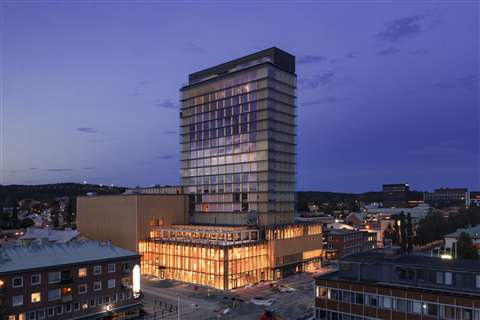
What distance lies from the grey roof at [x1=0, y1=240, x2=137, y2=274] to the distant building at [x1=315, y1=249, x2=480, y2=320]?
41374 mm

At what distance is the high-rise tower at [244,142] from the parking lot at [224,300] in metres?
24.1

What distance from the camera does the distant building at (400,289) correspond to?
5150 centimetres

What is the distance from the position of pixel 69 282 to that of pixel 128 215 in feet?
158

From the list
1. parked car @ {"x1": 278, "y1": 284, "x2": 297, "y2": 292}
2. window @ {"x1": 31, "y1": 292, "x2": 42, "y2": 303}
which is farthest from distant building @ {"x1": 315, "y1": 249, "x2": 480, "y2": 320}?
window @ {"x1": 31, "y1": 292, "x2": 42, "y2": 303}

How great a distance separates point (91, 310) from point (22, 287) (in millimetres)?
12857

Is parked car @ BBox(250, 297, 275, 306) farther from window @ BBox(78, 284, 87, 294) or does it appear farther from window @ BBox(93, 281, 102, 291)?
window @ BBox(78, 284, 87, 294)

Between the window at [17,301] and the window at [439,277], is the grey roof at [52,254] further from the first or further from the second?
the window at [439,277]

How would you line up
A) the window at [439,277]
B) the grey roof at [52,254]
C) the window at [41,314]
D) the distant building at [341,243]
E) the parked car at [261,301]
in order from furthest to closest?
the distant building at [341,243] < the parked car at [261,301] < the grey roof at [52,254] < the window at [41,314] < the window at [439,277]

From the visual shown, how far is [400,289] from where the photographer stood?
179 ft

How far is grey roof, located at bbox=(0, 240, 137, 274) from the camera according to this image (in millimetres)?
67125

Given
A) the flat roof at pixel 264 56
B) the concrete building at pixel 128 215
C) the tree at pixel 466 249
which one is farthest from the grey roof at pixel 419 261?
the flat roof at pixel 264 56

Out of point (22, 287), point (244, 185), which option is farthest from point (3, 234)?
point (22, 287)

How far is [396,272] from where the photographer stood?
57719mm

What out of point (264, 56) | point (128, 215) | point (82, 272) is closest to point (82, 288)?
point (82, 272)
